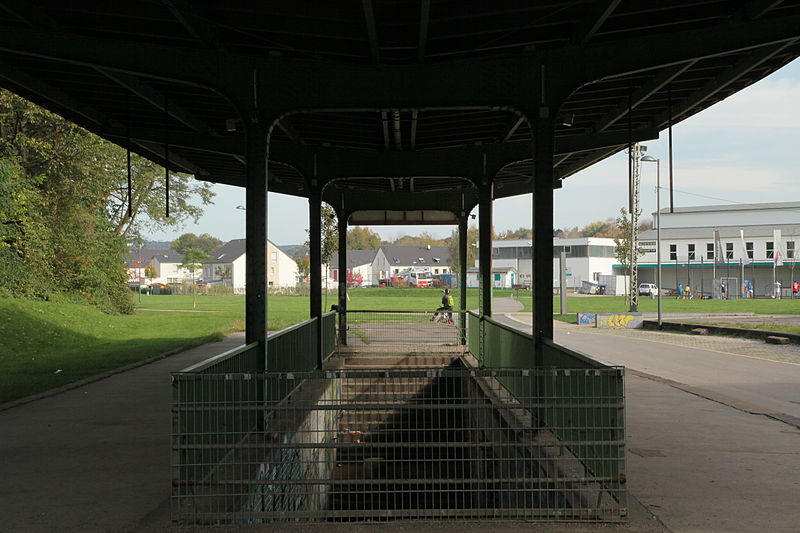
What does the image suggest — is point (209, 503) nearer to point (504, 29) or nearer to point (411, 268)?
point (504, 29)

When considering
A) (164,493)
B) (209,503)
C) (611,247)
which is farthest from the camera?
(611,247)

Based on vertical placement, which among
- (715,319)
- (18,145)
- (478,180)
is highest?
(18,145)

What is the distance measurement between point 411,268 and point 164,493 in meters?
127

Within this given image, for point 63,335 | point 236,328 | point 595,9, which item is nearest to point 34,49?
point 595,9

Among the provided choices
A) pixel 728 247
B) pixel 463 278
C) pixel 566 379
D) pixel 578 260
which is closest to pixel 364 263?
pixel 578 260

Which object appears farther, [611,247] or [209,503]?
[611,247]

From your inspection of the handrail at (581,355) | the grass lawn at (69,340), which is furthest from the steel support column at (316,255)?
the handrail at (581,355)

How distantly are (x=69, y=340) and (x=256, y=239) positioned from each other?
18.4m

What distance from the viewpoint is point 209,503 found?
18.7 ft

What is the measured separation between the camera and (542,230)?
29.7 ft

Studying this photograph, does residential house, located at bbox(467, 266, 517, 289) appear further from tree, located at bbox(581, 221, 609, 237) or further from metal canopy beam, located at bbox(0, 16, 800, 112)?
metal canopy beam, located at bbox(0, 16, 800, 112)

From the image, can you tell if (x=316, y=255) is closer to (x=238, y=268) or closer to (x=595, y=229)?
(x=238, y=268)

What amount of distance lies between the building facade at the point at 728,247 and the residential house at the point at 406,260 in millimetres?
51869

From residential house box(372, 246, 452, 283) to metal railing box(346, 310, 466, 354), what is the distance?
110 meters
